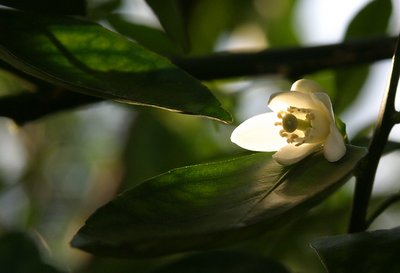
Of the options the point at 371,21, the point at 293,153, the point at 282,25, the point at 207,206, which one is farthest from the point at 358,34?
the point at 207,206

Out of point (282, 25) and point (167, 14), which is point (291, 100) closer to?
point (167, 14)

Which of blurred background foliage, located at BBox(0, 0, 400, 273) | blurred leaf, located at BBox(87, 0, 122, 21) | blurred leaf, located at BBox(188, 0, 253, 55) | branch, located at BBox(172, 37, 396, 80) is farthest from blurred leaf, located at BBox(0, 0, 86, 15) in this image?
blurred leaf, located at BBox(188, 0, 253, 55)

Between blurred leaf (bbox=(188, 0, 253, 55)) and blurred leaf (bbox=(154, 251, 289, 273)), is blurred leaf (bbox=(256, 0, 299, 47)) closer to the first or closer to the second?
blurred leaf (bbox=(188, 0, 253, 55))

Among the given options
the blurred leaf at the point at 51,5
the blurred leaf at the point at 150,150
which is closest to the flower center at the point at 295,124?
the blurred leaf at the point at 51,5

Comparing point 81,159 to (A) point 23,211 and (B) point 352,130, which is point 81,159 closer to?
(A) point 23,211

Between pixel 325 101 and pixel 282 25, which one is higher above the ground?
pixel 325 101

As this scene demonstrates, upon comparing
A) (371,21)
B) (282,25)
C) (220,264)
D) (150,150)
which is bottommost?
(150,150)
